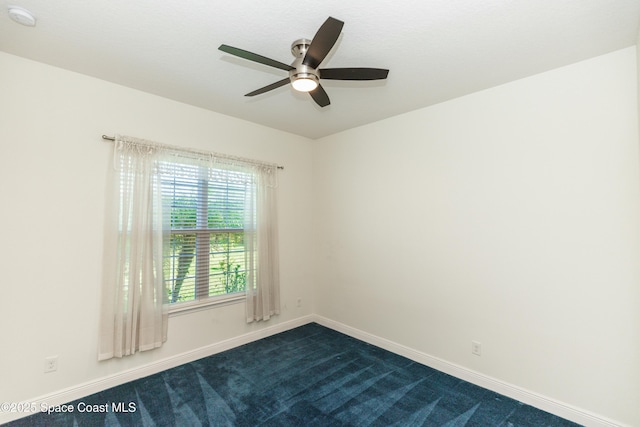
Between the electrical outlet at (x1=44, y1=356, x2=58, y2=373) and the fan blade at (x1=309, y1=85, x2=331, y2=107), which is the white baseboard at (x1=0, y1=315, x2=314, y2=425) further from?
the fan blade at (x1=309, y1=85, x2=331, y2=107)

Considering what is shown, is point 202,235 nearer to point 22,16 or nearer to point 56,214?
point 56,214

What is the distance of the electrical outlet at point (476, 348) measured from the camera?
2650mm

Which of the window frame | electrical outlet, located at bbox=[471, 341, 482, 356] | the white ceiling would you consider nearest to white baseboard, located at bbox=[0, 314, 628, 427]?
electrical outlet, located at bbox=[471, 341, 482, 356]

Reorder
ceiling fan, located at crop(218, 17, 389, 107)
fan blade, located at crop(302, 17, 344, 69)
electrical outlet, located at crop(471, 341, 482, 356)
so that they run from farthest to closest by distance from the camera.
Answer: electrical outlet, located at crop(471, 341, 482, 356) → ceiling fan, located at crop(218, 17, 389, 107) → fan blade, located at crop(302, 17, 344, 69)

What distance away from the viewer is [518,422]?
214cm

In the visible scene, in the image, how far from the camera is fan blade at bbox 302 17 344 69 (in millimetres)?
1421

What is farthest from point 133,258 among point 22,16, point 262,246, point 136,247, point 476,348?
point 476,348

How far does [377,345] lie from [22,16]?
4.00 metres

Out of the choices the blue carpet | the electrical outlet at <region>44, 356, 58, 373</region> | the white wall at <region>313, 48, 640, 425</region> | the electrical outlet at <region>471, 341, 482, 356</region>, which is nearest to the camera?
the white wall at <region>313, 48, 640, 425</region>

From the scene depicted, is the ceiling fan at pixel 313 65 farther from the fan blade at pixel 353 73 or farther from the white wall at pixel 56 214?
the white wall at pixel 56 214

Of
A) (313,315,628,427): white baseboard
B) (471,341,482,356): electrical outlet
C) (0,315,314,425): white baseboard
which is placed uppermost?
(471,341,482,356): electrical outlet

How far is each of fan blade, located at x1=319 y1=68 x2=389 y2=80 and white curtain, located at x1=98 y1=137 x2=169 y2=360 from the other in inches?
73.9

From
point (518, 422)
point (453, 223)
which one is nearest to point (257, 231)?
point (453, 223)

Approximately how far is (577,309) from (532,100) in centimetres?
165
